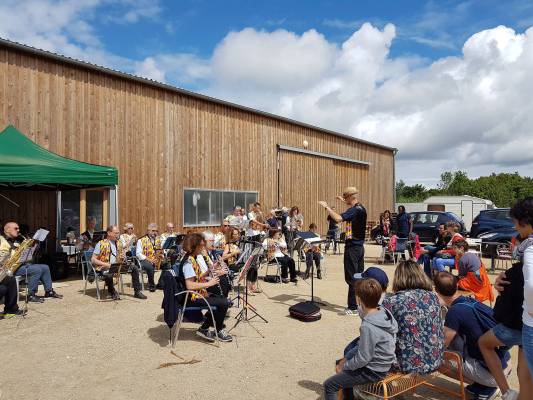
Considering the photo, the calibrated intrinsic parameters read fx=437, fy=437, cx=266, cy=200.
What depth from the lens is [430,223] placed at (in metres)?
17.9

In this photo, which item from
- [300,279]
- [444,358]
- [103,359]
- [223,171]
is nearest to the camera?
[444,358]

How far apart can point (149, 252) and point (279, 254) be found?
2.57 meters

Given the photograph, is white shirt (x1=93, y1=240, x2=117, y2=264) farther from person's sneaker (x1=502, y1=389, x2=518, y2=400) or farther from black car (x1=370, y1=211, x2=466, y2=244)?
black car (x1=370, y1=211, x2=466, y2=244)

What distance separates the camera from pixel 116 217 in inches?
437

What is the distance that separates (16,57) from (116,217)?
4274 millimetres

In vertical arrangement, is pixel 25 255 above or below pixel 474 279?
above

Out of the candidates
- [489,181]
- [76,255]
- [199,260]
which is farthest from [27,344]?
[489,181]

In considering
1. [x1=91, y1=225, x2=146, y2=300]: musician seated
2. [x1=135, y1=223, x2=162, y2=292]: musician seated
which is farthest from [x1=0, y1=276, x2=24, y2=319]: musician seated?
[x1=135, y1=223, x2=162, y2=292]: musician seated

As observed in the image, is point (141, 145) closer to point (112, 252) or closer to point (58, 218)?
point (58, 218)

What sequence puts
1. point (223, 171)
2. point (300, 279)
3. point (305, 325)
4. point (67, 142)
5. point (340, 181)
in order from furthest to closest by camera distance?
1. point (340, 181)
2. point (223, 171)
3. point (67, 142)
4. point (300, 279)
5. point (305, 325)

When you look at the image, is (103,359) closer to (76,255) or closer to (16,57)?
(76,255)

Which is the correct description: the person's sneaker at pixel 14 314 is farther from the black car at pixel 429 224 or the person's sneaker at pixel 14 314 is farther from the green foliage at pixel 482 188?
the green foliage at pixel 482 188

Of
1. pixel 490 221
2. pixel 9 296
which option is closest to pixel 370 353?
pixel 9 296

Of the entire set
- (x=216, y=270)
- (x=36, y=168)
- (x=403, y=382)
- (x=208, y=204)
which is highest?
(x=36, y=168)
